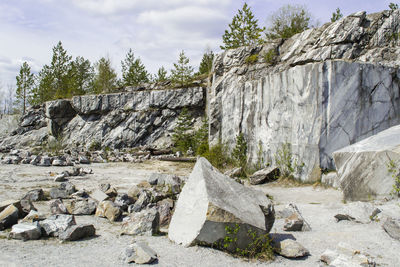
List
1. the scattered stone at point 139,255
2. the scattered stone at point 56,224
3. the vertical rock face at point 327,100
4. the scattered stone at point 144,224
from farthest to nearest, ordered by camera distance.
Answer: the vertical rock face at point 327,100, the scattered stone at point 144,224, the scattered stone at point 56,224, the scattered stone at point 139,255

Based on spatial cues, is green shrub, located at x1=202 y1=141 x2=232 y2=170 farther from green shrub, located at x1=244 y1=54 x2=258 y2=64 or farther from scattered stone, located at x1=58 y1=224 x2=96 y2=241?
scattered stone, located at x1=58 y1=224 x2=96 y2=241

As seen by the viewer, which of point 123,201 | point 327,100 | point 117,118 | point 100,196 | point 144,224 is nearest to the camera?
point 144,224

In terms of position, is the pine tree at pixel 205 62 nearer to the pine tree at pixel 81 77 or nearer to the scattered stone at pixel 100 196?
the pine tree at pixel 81 77

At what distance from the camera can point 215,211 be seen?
11.4 ft

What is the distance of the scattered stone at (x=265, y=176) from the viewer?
8.80m

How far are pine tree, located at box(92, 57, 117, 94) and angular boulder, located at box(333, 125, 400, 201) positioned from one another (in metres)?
27.0

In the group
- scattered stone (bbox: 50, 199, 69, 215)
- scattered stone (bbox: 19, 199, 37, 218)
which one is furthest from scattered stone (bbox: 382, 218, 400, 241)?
scattered stone (bbox: 19, 199, 37, 218)

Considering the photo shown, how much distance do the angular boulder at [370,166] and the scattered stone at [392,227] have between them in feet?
4.98

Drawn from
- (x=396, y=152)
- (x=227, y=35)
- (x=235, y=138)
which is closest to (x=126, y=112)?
(x=227, y=35)

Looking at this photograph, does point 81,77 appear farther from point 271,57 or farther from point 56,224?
point 56,224

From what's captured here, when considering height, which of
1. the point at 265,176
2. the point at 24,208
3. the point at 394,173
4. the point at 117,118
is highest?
the point at 117,118

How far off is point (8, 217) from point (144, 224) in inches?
78.8

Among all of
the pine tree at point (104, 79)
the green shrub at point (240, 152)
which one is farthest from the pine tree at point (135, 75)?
the green shrub at point (240, 152)

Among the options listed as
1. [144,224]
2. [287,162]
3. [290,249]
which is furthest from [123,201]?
[287,162]
